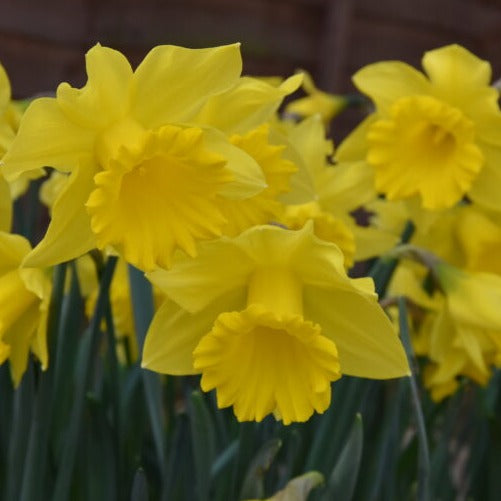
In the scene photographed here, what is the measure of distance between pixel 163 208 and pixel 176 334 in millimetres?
112

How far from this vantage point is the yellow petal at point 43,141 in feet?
2.21

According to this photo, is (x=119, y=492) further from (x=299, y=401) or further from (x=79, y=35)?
(x=79, y=35)

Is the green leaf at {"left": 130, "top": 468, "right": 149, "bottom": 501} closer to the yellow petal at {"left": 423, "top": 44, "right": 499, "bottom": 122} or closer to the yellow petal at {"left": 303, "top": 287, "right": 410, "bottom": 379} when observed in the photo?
the yellow petal at {"left": 303, "top": 287, "right": 410, "bottom": 379}

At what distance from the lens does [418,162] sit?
1201mm

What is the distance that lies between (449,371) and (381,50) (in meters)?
2.00

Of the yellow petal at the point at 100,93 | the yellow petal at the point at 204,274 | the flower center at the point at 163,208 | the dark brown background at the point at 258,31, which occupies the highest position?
the yellow petal at the point at 100,93

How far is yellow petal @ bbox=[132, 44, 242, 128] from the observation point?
72cm

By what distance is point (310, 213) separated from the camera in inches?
40.0

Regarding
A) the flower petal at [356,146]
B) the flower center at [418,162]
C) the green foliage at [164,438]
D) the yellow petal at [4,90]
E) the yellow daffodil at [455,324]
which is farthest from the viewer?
the flower petal at [356,146]

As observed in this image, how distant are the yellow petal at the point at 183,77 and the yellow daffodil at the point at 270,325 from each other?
0.11 metres

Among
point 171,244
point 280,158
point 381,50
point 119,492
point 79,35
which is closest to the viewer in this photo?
point 171,244

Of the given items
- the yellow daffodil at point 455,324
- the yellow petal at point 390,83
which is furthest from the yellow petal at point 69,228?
the yellow petal at point 390,83

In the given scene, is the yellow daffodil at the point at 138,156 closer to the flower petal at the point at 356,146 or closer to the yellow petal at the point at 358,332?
the yellow petal at the point at 358,332

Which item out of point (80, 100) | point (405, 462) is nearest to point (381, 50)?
point (405, 462)
